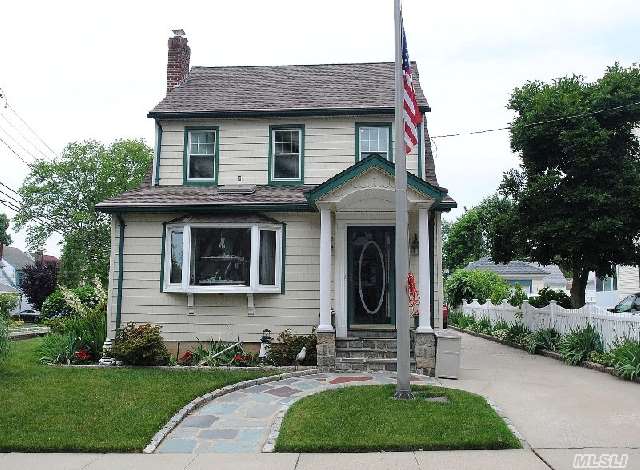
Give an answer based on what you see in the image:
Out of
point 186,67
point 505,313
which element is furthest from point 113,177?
point 505,313

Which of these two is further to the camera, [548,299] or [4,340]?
[548,299]

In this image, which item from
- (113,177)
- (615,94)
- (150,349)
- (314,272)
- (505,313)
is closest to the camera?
(150,349)

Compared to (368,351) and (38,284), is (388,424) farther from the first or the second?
(38,284)

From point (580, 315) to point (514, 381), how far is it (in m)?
3.83

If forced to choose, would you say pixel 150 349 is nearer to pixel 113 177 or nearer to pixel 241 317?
pixel 241 317

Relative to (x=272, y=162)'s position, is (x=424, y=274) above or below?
below

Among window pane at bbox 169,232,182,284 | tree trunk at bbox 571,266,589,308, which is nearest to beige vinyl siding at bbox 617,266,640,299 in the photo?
tree trunk at bbox 571,266,589,308

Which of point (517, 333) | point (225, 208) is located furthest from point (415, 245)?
point (517, 333)

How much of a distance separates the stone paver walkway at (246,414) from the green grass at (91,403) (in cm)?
34

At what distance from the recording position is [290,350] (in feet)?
36.2

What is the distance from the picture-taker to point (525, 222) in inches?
604

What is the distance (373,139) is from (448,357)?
5.42 metres

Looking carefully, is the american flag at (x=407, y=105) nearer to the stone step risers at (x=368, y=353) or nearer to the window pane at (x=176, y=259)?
the stone step risers at (x=368, y=353)

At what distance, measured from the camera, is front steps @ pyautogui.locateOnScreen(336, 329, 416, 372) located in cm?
1059
